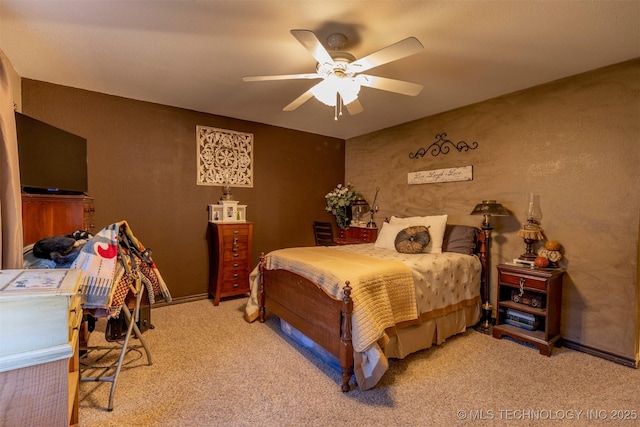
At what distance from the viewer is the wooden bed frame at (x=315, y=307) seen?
201 centimetres

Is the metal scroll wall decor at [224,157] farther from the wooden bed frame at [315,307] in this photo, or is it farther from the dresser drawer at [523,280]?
the dresser drawer at [523,280]

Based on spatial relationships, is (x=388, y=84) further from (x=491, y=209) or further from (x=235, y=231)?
(x=235, y=231)

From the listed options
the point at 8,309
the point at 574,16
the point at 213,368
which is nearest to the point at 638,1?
the point at 574,16

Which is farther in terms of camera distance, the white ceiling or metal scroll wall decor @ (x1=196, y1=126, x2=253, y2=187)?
metal scroll wall decor @ (x1=196, y1=126, x2=253, y2=187)

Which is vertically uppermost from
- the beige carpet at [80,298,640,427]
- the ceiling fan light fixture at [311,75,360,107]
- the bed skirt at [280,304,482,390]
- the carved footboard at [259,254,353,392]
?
the ceiling fan light fixture at [311,75,360,107]

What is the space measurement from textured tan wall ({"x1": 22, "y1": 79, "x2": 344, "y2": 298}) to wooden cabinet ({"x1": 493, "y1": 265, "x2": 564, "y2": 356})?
2.85 meters

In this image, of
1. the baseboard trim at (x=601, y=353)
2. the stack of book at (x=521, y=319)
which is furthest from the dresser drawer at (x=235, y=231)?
the baseboard trim at (x=601, y=353)

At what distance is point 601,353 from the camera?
2512 millimetres

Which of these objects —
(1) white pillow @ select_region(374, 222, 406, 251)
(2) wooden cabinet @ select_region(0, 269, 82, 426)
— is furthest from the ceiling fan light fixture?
(2) wooden cabinet @ select_region(0, 269, 82, 426)

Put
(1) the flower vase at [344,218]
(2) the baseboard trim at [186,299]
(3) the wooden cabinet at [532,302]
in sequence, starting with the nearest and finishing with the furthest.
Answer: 1. (3) the wooden cabinet at [532,302]
2. (2) the baseboard trim at [186,299]
3. (1) the flower vase at [344,218]

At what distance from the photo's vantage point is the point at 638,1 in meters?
1.69

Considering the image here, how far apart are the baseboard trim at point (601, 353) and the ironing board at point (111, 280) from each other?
3414 millimetres

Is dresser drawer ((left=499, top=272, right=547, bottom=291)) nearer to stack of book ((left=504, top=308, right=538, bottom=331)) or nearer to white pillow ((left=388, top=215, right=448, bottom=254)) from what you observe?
stack of book ((left=504, top=308, right=538, bottom=331))

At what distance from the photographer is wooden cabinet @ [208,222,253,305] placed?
370 centimetres
